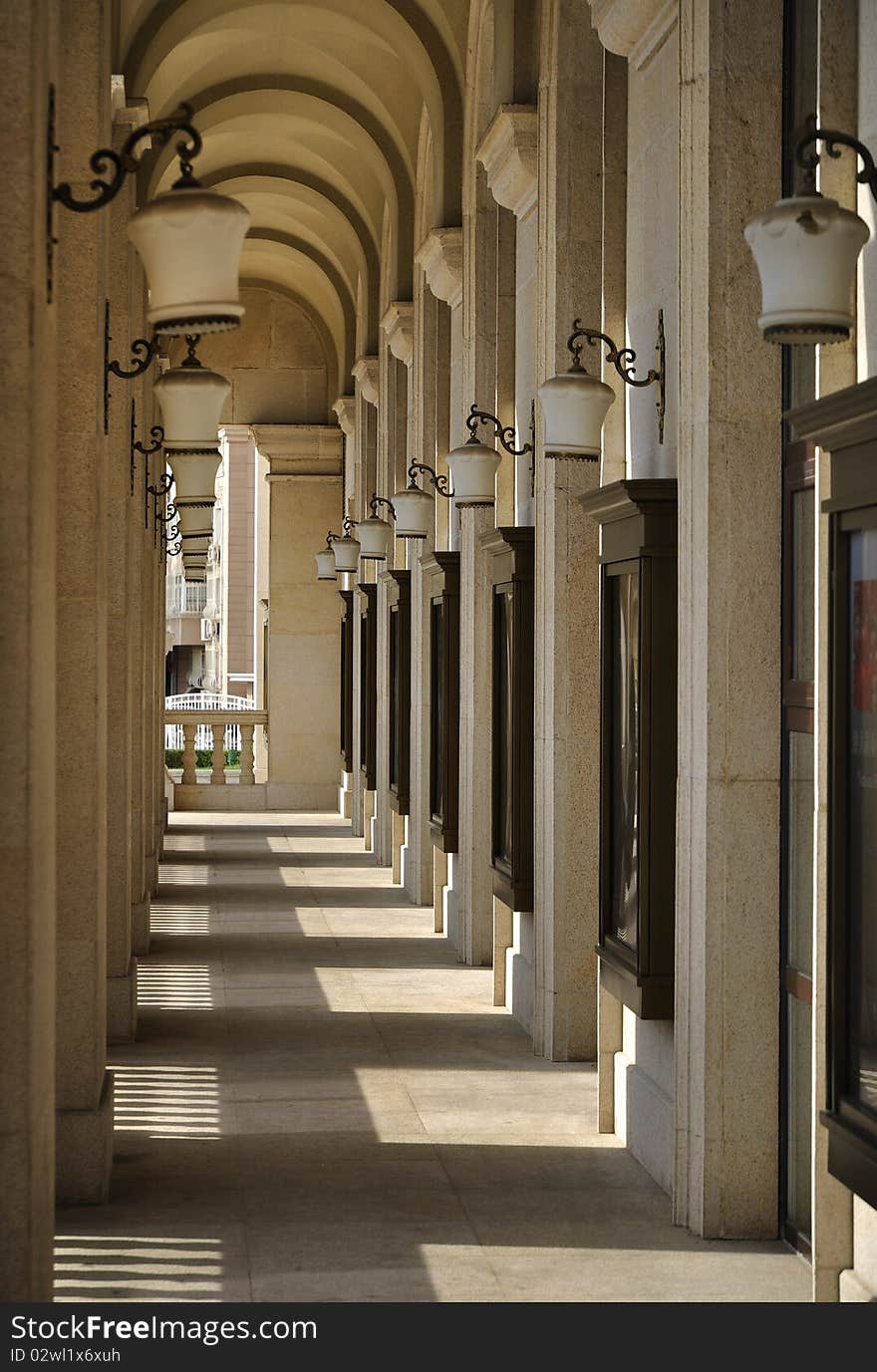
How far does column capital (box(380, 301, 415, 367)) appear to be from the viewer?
20969 mm

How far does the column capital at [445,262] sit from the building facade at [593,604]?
3 cm

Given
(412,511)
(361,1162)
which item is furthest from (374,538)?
(361,1162)

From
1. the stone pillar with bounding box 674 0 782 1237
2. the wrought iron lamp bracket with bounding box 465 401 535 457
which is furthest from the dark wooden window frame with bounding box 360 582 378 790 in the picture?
the stone pillar with bounding box 674 0 782 1237

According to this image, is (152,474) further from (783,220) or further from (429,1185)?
(783,220)

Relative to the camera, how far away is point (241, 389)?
3328cm

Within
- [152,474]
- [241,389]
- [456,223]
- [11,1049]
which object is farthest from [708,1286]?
[241,389]

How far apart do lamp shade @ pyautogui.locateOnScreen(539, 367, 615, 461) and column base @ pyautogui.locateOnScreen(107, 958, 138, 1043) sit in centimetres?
496

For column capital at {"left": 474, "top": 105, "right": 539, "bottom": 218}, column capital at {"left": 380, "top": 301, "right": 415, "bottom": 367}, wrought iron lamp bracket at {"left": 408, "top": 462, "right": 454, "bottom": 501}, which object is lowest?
wrought iron lamp bracket at {"left": 408, "top": 462, "right": 454, "bottom": 501}

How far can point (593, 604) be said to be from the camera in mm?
11742

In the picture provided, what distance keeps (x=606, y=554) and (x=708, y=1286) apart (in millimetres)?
3707

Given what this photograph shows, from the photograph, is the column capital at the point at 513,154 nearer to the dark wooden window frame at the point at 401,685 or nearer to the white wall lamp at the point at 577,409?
the white wall lamp at the point at 577,409

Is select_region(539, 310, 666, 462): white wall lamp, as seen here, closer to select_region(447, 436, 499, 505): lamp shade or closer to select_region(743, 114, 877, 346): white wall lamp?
select_region(743, 114, 877, 346): white wall lamp

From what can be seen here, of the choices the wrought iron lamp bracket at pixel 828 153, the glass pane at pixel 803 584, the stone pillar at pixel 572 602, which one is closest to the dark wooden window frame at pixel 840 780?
the wrought iron lamp bracket at pixel 828 153

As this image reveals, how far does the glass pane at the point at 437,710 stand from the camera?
17156 mm
